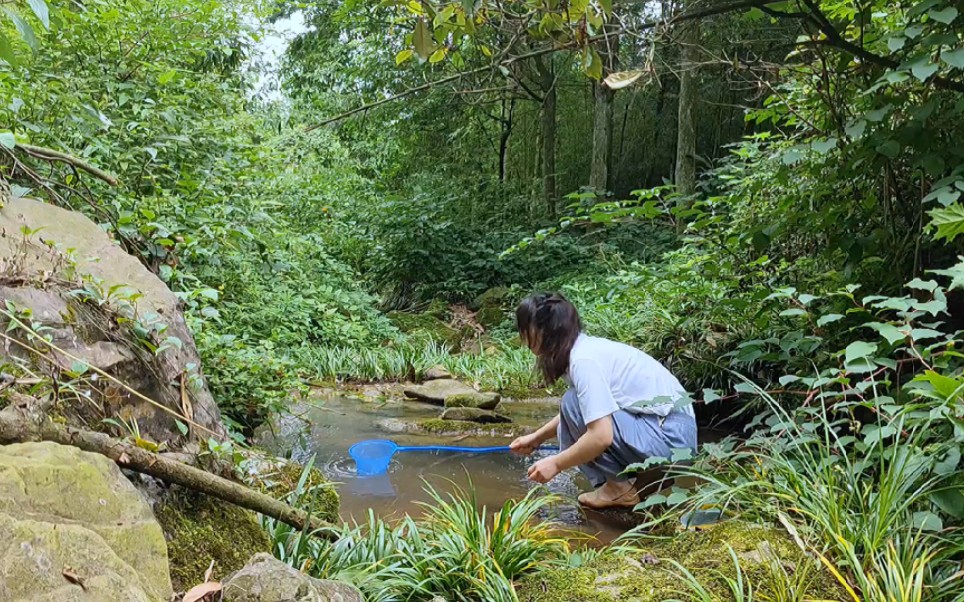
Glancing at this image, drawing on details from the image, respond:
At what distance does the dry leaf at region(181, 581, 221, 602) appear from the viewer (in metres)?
1.27

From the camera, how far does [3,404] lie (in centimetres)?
146

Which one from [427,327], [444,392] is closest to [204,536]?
[444,392]

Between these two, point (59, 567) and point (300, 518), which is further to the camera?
point (300, 518)

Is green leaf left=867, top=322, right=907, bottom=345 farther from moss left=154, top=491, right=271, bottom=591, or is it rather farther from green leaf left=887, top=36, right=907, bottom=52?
moss left=154, top=491, right=271, bottom=591

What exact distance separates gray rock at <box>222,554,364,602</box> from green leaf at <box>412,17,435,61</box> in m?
1.51

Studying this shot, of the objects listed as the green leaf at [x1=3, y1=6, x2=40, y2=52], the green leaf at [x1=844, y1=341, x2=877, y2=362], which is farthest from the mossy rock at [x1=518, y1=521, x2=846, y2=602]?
the green leaf at [x1=3, y1=6, x2=40, y2=52]

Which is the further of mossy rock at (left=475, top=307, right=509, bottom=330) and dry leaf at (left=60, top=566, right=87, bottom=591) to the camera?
mossy rock at (left=475, top=307, right=509, bottom=330)

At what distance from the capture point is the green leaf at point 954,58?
1.83 meters

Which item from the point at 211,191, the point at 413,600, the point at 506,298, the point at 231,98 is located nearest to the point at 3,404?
the point at 413,600

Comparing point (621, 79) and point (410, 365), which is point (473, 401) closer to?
point (410, 365)

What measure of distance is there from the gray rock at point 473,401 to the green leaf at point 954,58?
3571 millimetres

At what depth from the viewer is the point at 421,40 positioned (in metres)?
1.90

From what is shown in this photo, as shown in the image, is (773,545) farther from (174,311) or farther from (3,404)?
(174,311)

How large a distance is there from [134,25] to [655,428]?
4.53m
